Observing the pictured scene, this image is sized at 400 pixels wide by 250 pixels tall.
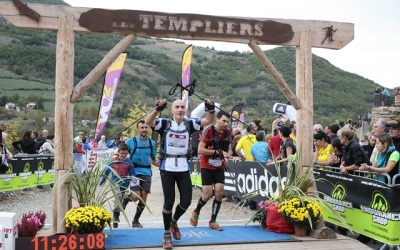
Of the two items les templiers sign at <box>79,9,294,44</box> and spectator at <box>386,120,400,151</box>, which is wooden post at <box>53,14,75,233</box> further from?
spectator at <box>386,120,400,151</box>

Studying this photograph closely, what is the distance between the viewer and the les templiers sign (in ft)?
27.0

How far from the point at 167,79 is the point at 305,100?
91.2 meters

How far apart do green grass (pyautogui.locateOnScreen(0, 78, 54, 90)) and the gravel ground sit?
6230 centimetres

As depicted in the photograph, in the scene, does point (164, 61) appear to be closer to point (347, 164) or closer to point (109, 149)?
point (109, 149)

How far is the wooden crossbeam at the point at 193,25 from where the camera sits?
7.84 m

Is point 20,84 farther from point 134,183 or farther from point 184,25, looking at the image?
point 184,25

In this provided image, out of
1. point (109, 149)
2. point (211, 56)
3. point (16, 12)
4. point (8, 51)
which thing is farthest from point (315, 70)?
point (16, 12)

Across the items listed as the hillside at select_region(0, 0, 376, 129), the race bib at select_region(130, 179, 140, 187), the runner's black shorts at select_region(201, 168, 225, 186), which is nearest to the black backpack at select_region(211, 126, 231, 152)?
the runner's black shorts at select_region(201, 168, 225, 186)

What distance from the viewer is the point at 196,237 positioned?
7.98 meters

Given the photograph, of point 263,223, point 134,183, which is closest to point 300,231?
point 263,223

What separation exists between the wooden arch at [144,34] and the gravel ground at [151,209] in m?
1.87

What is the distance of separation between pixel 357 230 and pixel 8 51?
287 ft

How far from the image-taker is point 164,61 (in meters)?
106

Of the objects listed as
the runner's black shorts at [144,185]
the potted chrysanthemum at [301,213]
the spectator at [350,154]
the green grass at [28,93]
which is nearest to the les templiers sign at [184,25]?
the spectator at [350,154]
